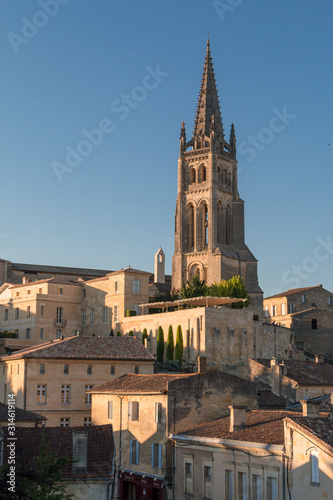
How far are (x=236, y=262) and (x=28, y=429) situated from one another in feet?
216

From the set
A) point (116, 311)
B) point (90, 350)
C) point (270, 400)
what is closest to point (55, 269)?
point (116, 311)

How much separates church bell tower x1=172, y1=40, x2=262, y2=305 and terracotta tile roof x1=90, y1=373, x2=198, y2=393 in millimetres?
47999

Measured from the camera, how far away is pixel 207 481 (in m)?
32.9

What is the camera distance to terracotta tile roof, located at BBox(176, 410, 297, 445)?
1209 inches

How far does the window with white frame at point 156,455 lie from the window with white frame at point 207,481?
4865mm

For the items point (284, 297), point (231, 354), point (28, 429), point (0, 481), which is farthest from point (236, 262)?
point (0, 481)

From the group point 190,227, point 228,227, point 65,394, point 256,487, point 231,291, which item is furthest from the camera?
point 228,227

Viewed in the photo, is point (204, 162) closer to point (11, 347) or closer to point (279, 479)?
point (11, 347)

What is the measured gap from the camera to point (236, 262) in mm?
95938

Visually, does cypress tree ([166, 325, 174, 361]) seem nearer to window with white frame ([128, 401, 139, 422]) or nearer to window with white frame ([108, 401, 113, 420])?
window with white frame ([108, 401, 113, 420])

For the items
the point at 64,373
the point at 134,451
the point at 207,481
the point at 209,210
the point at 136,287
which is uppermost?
the point at 209,210

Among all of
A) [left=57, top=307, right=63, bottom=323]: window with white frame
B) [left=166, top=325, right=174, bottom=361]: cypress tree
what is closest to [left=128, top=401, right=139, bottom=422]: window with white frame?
[left=166, top=325, right=174, bottom=361]: cypress tree

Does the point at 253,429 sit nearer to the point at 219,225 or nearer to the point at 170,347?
the point at 170,347

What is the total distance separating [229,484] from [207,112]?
8104 cm
